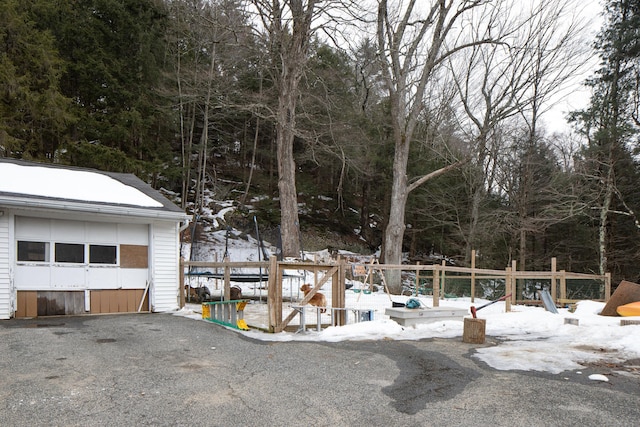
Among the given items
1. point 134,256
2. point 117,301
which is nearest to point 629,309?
point 134,256

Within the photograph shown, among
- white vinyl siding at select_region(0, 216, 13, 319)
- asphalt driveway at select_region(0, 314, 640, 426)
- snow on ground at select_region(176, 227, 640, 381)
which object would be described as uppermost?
white vinyl siding at select_region(0, 216, 13, 319)

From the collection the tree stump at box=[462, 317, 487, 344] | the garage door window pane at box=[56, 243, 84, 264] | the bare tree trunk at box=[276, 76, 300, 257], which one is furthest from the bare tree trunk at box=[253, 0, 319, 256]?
the tree stump at box=[462, 317, 487, 344]

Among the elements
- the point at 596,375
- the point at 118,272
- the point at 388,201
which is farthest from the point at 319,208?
the point at 596,375

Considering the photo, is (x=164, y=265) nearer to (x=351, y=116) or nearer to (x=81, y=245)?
(x=81, y=245)

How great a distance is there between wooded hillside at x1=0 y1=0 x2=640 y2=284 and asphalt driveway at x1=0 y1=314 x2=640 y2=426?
37.1 ft

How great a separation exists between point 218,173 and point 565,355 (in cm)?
2592

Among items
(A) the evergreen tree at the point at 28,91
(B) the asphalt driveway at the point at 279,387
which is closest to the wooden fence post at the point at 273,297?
(B) the asphalt driveway at the point at 279,387

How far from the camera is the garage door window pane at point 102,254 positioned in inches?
399

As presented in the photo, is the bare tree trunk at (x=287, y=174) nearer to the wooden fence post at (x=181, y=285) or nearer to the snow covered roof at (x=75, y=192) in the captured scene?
the wooden fence post at (x=181, y=285)

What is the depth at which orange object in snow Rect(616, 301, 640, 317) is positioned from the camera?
379 inches

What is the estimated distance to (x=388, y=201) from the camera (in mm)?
25016

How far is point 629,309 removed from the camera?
31.9 ft

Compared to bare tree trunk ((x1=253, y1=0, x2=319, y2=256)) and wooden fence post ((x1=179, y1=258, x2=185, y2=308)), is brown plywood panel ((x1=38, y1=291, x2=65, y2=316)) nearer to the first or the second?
wooden fence post ((x1=179, y1=258, x2=185, y2=308))

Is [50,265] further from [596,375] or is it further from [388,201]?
[388,201]
